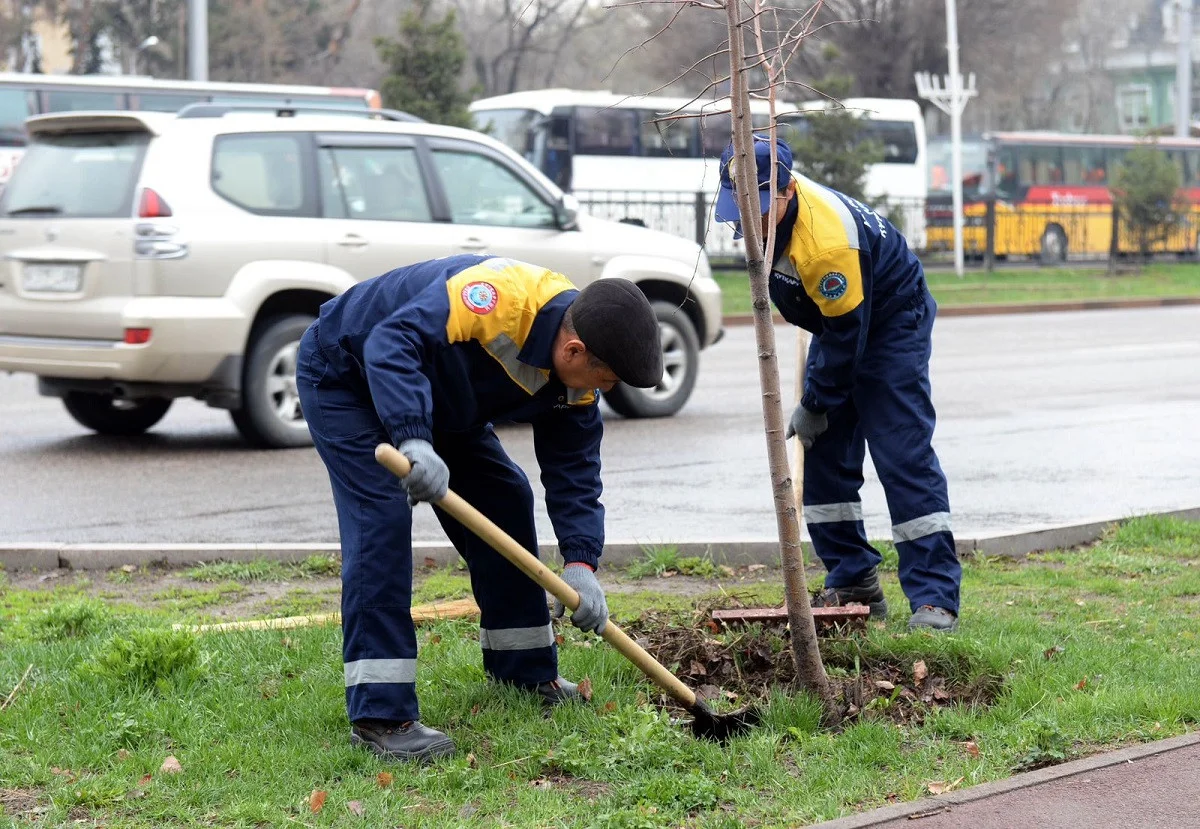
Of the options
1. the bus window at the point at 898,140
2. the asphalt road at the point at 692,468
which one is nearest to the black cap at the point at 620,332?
the asphalt road at the point at 692,468

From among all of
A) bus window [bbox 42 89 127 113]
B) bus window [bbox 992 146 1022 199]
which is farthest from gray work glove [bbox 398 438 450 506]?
bus window [bbox 992 146 1022 199]

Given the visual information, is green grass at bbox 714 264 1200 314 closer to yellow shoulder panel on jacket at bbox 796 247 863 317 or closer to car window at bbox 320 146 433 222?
car window at bbox 320 146 433 222

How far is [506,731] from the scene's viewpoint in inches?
160

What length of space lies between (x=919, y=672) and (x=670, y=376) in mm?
6530

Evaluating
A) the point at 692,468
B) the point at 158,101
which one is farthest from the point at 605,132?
the point at 692,468

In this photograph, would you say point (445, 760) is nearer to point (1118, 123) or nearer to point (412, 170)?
point (412, 170)

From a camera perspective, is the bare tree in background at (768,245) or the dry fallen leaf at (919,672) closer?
the bare tree in background at (768,245)

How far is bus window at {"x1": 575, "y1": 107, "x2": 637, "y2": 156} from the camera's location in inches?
1190

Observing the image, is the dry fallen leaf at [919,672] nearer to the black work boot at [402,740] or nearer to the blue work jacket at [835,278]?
the blue work jacket at [835,278]

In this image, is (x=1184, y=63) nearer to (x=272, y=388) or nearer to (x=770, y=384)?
(x=272, y=388)

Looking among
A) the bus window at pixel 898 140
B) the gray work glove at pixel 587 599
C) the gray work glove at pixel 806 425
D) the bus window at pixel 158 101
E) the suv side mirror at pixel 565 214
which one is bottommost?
the gray work glove at pixel 587 599

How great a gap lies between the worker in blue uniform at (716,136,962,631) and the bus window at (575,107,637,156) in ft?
83.0

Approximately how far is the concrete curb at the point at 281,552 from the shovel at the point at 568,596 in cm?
211

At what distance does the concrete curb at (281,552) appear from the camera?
20.4 feet
